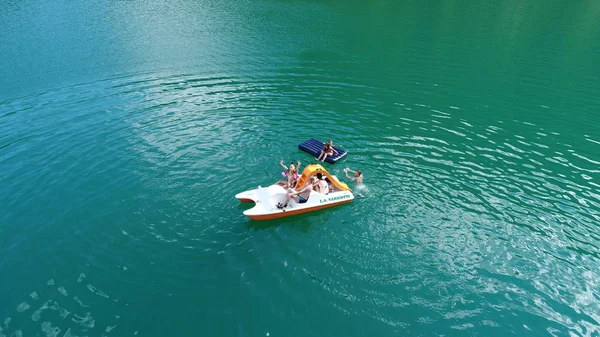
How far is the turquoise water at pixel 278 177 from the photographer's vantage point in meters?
17.3

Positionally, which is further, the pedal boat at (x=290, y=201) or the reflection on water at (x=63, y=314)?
the pedal boat at (x=290, y=201)

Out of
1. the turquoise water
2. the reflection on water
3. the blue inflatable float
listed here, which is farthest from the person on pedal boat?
the reflection on water

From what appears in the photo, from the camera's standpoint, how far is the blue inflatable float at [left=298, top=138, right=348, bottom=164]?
27406mm

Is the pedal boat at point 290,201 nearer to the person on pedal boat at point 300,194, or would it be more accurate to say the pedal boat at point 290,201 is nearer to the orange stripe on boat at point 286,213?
the orange stripe on boat at point 286,213

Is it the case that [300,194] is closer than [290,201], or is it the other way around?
[290,201]

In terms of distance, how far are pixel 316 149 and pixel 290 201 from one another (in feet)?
22.2

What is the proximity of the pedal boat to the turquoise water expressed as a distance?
71 centimetres

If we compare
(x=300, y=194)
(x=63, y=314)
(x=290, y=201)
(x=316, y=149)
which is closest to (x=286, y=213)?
(x=290, y=201)

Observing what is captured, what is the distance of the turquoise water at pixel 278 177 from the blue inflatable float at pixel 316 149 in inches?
31.6

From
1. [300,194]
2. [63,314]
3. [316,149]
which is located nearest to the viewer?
[63,314]

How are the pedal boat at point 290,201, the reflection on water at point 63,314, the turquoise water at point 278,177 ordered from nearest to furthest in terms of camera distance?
the reflection on water at point 63,314, the turquoise water at point 278,177, the pedal boat at point 290,201

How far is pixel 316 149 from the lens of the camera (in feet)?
92.4

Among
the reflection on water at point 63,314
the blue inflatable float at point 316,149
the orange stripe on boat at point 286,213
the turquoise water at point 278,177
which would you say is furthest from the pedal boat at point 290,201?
the reflection on water at point 63,314

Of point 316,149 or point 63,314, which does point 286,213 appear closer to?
point 316,149
